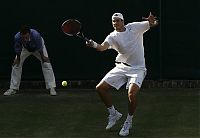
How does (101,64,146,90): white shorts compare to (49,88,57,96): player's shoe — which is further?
(49,88,57,96): player's shoe

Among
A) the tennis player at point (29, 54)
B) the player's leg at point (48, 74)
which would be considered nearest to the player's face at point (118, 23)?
the tennis player at point (29, 54)

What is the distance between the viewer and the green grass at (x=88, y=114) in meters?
7.27

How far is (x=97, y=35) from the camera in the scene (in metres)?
11.0

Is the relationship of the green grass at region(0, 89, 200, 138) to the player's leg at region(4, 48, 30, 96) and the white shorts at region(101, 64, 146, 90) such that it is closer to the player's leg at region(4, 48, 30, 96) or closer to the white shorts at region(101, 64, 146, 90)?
the player's leg at region(4, 48, 30, 96)

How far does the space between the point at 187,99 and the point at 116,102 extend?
1.26 meters

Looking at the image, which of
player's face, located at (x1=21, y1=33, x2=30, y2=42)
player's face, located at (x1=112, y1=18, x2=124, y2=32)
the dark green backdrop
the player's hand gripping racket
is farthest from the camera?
the dark green backdrop

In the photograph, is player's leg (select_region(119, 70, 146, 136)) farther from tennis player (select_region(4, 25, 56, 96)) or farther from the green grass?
tennis player (select_region(4, 25, 56, 96))

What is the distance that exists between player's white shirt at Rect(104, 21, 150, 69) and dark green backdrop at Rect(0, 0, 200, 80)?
332 cm

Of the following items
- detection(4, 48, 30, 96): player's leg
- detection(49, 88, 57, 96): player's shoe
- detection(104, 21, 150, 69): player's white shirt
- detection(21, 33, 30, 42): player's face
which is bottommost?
detection(49, 88, 57, 96): player's shoe

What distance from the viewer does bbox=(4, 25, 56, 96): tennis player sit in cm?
1001

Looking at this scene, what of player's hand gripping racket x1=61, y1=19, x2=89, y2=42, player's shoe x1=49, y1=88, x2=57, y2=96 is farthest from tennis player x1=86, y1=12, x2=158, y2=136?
player's shoe x1=49, y1=88, x2=57, y2=96

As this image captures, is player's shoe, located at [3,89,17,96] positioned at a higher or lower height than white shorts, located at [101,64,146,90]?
lower

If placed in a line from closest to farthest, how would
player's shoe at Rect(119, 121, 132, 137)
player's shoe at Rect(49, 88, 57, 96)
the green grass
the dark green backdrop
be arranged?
player's shoe at Rect(119, 121, 132, 137), the green grass, player's shoe at Rect(49, 88, 57, 96), the dark green backdrop

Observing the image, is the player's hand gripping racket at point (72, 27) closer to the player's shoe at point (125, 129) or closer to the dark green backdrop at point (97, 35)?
the player's shoe at point (125, 129)
